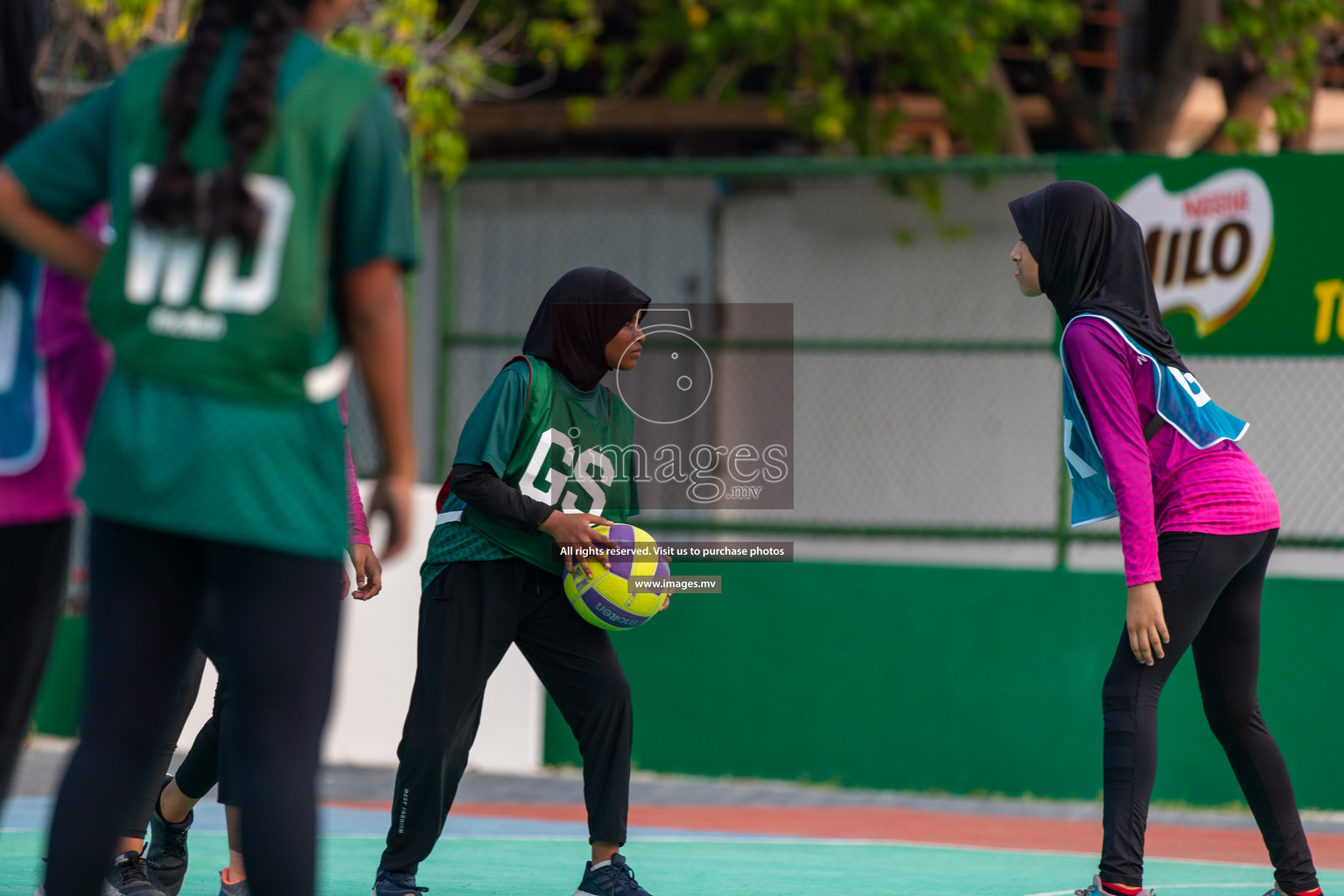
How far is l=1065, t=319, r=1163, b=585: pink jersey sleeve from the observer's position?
14.7ft

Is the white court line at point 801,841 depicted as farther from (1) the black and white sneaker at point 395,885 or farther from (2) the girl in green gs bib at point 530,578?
(2) the girl in green gs bib at point 530,578

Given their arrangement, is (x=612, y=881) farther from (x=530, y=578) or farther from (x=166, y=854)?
(x=166, y=854)

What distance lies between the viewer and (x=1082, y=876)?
19.9ft

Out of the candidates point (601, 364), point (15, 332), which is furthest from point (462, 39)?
point (15, 332)

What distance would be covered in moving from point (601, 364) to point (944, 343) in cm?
413

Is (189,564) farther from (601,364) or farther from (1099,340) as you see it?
(1099,340)

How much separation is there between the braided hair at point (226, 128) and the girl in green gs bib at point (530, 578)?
1.97m

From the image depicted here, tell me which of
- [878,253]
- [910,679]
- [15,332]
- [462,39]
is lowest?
[910,679]

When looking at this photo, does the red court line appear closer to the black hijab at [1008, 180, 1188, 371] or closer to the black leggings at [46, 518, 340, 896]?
the black hijab at [1008, 180, 1188, 371]

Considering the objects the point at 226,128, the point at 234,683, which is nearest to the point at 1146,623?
the point at 234,683

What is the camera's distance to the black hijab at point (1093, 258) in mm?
4645

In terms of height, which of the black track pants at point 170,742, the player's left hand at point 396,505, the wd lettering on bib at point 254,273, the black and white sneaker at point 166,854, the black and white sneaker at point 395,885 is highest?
the wd lettering on bib at point 254,273

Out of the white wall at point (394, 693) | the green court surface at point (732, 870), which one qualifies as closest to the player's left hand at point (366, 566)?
the green court surface at point (732, 870)

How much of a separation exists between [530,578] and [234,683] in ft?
6.81
